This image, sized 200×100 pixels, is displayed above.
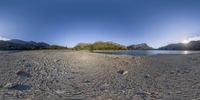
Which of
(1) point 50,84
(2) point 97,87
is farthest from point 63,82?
(2) point 97,87

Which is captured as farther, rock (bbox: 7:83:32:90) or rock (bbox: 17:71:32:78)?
rock (bbox: 17:71:32:78)

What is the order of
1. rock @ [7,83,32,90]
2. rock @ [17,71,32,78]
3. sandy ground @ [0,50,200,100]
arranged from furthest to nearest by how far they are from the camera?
rock @ [17,71,32,78], rock @ [7,83,32,90], sandy ground @ [0,50,200,100]

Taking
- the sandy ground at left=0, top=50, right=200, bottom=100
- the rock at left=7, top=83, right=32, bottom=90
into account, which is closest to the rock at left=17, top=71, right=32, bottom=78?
the sandy ground at left=0, top=50, right=200, bottom=100

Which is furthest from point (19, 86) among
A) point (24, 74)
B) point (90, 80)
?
point (90, 80)

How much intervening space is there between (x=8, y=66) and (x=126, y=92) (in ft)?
35.6

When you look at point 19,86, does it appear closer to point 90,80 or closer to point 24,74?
point 24,74

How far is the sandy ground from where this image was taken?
13.6m

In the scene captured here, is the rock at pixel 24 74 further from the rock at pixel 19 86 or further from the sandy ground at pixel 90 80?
the rock at pixel 19 86

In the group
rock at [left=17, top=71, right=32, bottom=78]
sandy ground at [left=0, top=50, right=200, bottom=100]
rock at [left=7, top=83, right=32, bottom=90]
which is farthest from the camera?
rock at [left=17, top=71, right=32, bottom=78]

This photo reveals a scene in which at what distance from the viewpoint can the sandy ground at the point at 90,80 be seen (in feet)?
44.5

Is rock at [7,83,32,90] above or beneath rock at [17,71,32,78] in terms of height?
beneath

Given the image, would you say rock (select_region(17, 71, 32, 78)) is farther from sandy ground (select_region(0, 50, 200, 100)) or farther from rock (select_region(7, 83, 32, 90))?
rock (select_region(7, 83, 32, 90))

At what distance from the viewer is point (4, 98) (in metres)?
12.4

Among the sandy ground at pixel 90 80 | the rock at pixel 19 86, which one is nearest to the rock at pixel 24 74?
the sandy ground at pixel 90 80
